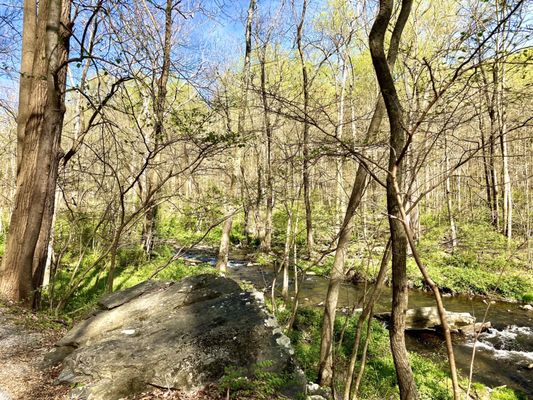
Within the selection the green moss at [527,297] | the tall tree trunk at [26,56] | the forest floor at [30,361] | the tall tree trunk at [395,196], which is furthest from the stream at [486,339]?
the tall tree trunk at [26,56]

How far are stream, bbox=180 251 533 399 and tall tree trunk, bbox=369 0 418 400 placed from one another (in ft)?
3.27

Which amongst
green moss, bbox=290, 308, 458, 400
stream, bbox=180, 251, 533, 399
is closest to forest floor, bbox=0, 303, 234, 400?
stream, bbox=180, 251, 533, 399

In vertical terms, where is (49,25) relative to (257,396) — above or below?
above

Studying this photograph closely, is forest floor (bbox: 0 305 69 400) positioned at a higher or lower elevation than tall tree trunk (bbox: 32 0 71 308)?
lower

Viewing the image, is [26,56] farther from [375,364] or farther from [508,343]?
[508,343]

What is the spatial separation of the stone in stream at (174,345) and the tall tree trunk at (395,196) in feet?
3.57

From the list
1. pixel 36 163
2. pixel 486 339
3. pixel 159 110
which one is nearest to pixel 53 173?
pixel 36 163

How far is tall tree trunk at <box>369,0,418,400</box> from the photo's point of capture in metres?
2.76

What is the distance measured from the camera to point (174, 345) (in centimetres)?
284

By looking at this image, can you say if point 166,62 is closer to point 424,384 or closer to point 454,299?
point 424,384

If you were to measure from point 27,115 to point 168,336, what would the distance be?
4637 millimetres

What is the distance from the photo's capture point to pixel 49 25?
5078mm

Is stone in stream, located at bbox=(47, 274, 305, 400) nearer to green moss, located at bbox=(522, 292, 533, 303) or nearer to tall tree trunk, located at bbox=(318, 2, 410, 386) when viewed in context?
tall tree trunk, located at bbox=(318, 2, 410, 386)

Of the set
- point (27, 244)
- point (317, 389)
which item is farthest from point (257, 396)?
point (27, 244)
